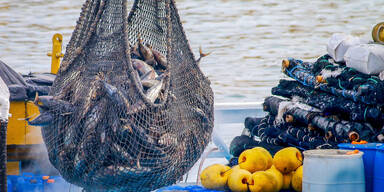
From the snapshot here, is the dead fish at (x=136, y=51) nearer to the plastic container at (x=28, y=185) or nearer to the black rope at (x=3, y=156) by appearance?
the black rope at (x=3, y=156)

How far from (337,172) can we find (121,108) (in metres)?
1.11

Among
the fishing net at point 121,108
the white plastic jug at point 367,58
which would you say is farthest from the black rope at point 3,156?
the white plastic jug at point 367,58

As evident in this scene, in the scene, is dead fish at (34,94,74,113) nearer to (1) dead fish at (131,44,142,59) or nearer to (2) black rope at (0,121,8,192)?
(2) black rope at (0,121,8,192)

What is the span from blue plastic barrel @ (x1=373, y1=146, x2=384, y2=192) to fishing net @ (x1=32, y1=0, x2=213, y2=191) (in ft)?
3.27

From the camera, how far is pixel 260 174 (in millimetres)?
2947

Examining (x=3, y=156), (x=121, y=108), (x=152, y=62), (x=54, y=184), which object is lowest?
(x=54, y=184)

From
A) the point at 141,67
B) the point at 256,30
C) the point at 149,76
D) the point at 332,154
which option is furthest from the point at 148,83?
the point at 256,30

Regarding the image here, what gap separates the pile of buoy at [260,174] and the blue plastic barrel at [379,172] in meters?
0.52

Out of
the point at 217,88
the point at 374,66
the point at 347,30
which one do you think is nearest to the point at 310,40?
the point at 347,30

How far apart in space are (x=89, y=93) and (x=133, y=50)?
54 cm

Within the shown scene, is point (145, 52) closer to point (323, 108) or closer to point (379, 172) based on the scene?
point (323, 108)

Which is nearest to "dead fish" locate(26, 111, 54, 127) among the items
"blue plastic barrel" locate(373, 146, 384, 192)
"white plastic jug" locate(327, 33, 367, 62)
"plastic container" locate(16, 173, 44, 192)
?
"plastic container" locate(16, 173, 44, 192)

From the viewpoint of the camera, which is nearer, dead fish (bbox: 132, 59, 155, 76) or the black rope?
the black rope

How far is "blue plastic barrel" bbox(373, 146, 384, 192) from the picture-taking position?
2445mm
